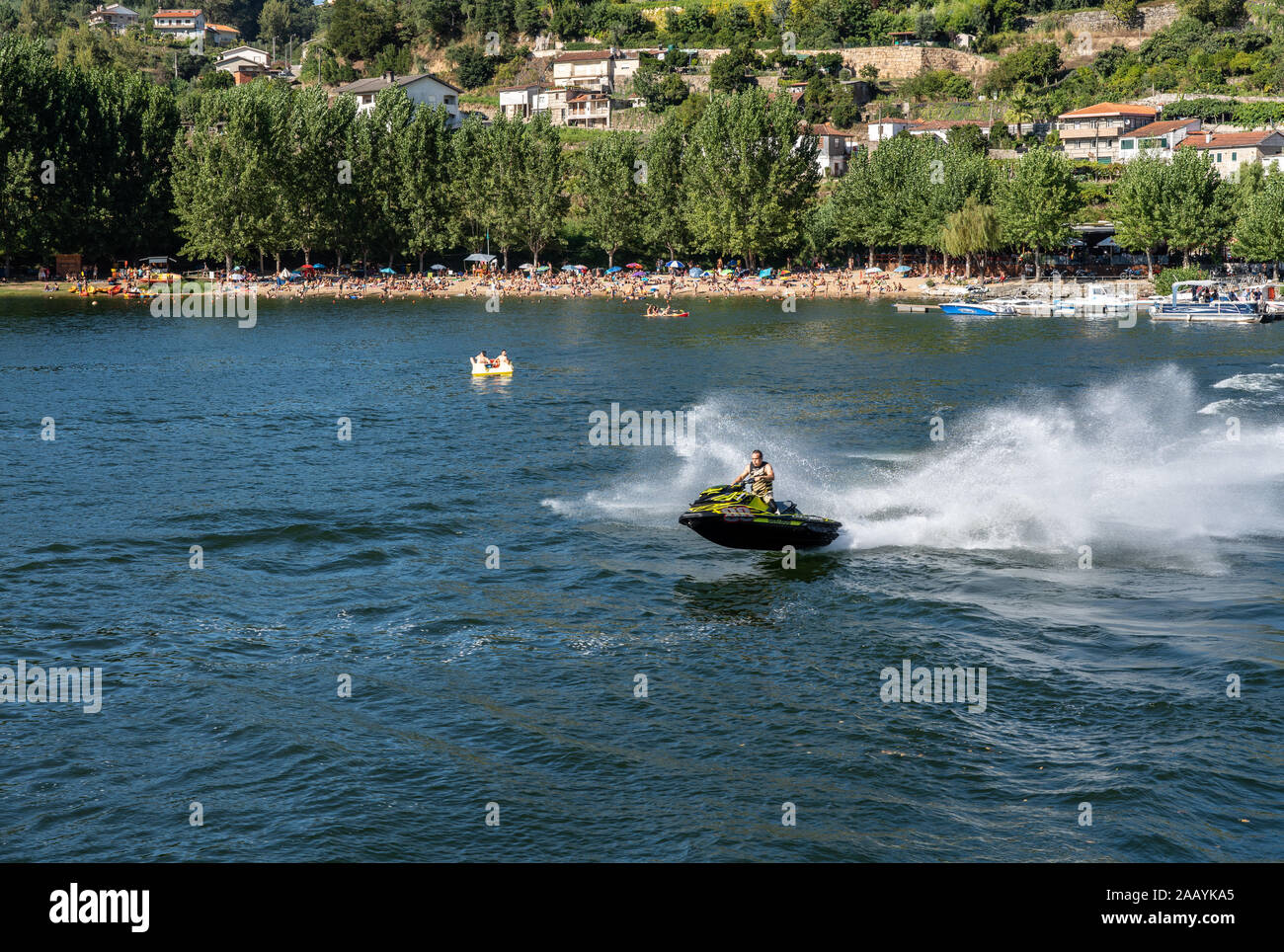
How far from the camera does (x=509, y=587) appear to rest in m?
38.1

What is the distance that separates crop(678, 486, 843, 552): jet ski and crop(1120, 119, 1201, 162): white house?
162671 millimetres

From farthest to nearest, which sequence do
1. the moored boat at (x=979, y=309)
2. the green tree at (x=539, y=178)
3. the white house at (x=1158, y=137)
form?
the white house at (x=1158, y=137)
the green tree at (x=539, y=178)
the moored boat at (x=979, y=309)

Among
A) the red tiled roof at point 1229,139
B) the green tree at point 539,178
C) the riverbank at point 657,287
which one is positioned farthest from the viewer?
the red tiled roof at point 1229,139

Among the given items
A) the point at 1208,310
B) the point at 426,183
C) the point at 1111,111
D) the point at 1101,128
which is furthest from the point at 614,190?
the point at 1111,111

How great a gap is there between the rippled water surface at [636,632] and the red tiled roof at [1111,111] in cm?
13496

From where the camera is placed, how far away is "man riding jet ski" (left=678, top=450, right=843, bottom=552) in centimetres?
3812

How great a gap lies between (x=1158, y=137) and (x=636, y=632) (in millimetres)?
176901

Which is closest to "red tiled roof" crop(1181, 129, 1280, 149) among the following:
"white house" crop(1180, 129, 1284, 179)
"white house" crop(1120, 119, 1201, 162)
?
"white house" crop(1180, 129, 1284, 179)

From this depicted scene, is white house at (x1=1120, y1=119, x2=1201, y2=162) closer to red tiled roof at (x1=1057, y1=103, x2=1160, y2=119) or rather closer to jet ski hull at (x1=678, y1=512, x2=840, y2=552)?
red tiled roof at (x1=1057, y1=103, x2=1160, y2=119)

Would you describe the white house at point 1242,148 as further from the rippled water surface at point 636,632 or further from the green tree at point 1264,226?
the rippled water surface at point 636,632

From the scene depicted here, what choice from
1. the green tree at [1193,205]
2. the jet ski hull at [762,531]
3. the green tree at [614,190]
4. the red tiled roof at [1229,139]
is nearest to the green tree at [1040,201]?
the green tree at [1193,205]

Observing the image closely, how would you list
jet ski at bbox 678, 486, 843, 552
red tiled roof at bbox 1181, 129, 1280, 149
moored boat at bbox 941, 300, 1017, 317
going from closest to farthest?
jet ski at bbox 678, 486, 843, 552, moored boat at bbox 941, 300, 1017, 317, red tiled roof at bbox 1181, 129, 1280, 149

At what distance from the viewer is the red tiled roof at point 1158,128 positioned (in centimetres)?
18600
